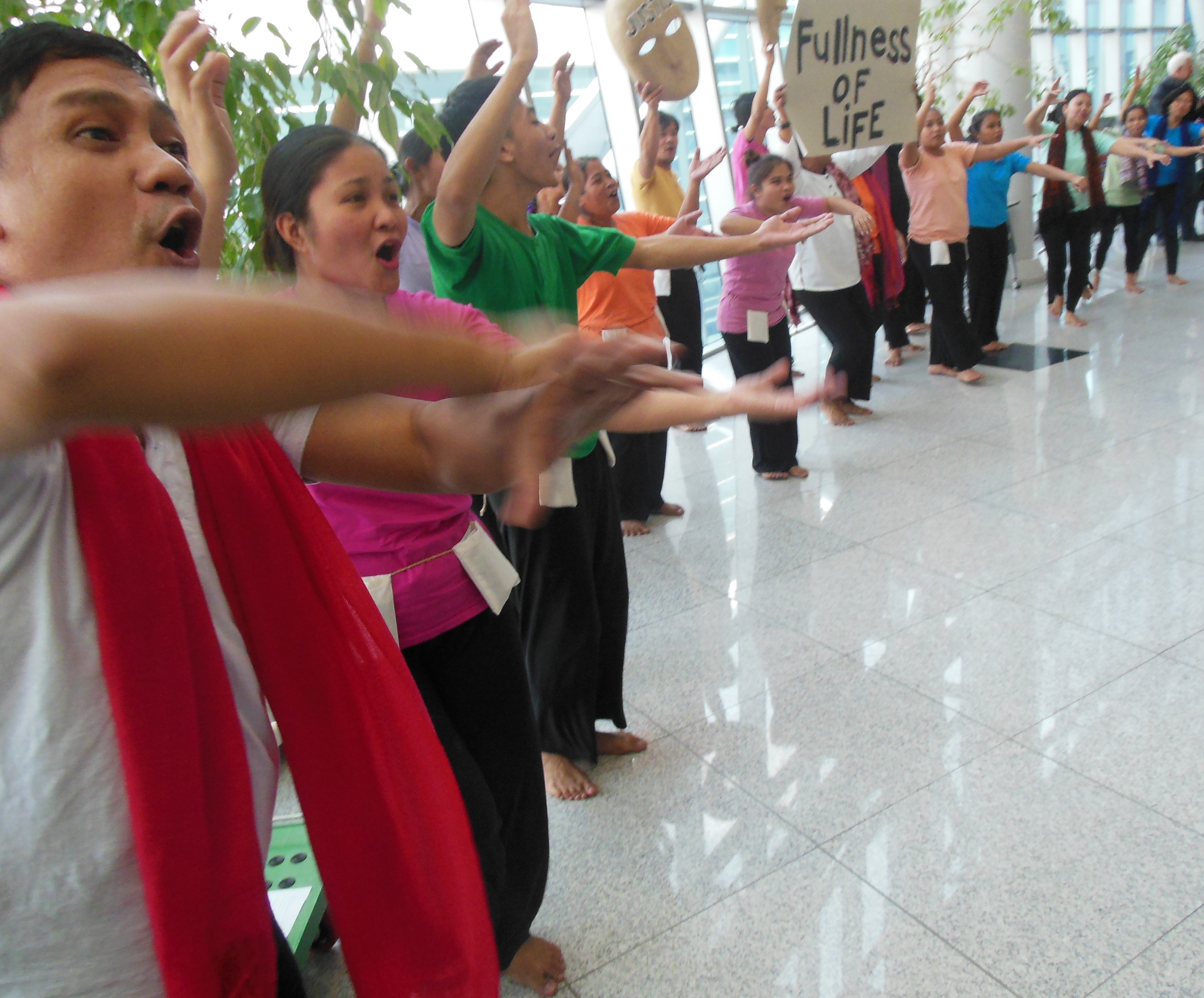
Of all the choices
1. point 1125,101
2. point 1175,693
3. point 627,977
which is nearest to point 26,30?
point 627,977

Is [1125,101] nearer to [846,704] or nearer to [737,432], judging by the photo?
[737,432]

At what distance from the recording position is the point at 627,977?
4.95 ft

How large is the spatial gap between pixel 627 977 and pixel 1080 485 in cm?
261

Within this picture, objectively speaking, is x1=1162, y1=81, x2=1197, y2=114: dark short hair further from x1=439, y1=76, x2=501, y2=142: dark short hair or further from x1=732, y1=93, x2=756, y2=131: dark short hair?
x1=439, y1=76, x2=501, y2=142: dark short hair

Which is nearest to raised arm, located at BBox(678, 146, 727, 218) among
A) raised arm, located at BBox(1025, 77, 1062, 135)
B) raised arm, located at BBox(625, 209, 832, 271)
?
raised arm, located at BBox(625, 209, 832, 271)

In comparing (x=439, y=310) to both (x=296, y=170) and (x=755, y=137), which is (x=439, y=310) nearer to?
(x=296, y=170)

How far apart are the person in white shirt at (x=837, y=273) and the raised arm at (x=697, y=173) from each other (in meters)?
0.98

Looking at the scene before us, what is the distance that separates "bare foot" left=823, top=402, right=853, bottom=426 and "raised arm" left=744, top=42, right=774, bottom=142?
4.23ft

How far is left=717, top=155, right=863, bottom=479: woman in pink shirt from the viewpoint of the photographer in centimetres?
357

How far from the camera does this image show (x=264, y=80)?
1.28 m

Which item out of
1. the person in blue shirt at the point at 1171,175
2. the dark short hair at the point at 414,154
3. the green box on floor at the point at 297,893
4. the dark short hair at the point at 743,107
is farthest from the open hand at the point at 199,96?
the person in blue shirt at the point at 1171,175

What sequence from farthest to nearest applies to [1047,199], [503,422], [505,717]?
1. [1047,199]
2. [505,717]
3. [503,422]

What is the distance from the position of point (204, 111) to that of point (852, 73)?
8.77 feet

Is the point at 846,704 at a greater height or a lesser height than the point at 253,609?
lesser
